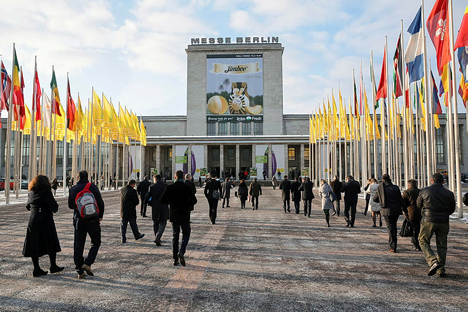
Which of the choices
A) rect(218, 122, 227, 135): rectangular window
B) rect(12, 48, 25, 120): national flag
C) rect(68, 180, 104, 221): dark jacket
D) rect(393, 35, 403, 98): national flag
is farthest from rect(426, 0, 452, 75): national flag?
rect(218, 122, 227, 135): rectangular window

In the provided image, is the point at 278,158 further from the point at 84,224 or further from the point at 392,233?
the point at 84,224

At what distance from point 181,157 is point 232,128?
18.8 metres

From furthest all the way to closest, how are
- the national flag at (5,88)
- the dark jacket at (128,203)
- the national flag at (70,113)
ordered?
the national flag at (70,113) < the national flag at (5,88) < the dark jacket at (128,203)

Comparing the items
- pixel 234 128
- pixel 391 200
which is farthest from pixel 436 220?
pixel 234 128

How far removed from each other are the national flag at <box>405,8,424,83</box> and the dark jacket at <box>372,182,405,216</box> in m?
9.77

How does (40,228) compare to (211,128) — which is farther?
(211,128)

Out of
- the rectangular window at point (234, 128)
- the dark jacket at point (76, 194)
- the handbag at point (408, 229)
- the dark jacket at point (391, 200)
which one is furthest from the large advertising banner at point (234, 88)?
the dark jacket at point (76, 194)

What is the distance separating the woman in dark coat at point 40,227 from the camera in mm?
5910

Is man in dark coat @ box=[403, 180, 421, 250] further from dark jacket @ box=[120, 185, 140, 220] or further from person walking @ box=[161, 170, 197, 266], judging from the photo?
dark jacket @ box=[120, 185, 140, 220]

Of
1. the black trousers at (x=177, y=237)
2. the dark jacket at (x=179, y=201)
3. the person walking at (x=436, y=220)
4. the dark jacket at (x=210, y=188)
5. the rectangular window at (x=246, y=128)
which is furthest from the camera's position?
the rectangular window at (x=246, y=128)

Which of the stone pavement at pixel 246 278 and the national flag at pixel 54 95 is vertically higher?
the national flag at pixel 54 95

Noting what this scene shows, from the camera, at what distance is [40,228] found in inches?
237

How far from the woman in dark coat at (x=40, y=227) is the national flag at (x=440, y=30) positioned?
15078mm

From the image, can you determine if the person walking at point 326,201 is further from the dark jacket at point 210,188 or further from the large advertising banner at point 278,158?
the large advertising banner at point 278,158
